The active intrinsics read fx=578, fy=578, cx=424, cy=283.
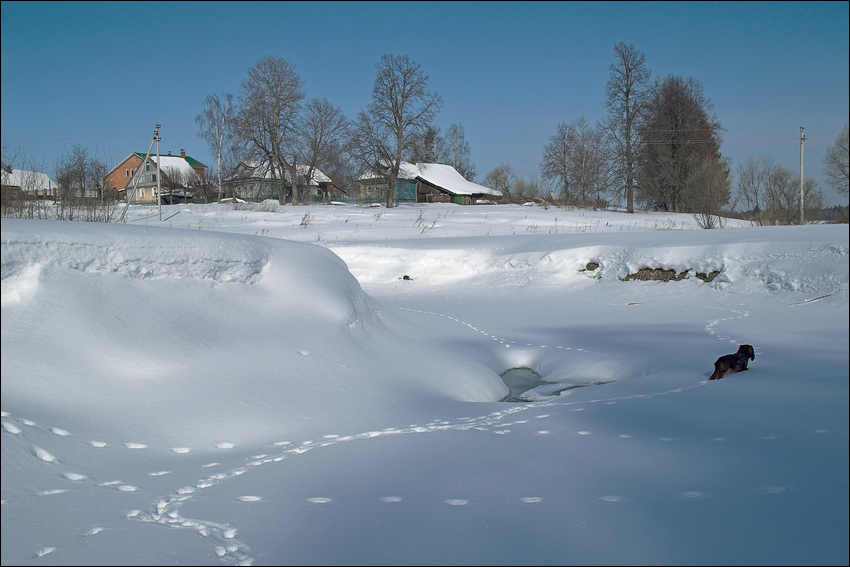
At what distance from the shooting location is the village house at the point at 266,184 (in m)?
41.0

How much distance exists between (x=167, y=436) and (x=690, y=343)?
249 inches

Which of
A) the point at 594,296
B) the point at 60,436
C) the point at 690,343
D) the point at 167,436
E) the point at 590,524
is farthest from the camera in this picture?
the point at 594,296

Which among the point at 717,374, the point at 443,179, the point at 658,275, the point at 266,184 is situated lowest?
the point at 717,374

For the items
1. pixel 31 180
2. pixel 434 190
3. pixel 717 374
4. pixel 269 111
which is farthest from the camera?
pixel 434 190

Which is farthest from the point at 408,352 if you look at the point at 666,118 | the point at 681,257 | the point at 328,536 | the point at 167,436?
the point at 666,118

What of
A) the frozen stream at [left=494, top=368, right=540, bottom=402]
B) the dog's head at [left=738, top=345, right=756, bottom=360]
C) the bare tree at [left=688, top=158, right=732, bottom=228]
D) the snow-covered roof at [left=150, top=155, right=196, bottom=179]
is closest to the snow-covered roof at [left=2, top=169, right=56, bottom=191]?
the frozen stream at [left=494, top=368, right=540, bottom=402]

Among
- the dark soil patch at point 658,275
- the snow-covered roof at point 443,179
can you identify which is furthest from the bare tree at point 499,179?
the dark soil patch at point 658,275

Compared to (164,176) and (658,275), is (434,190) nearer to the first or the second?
(164,176)

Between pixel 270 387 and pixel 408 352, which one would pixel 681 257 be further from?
pixel 270 387

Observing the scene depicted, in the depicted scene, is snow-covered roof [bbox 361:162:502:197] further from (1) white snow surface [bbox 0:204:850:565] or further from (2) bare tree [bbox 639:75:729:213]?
(1) white snow surface [bbox 0:204:850:565]

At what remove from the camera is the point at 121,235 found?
356 centimetres

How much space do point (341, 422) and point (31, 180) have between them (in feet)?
18.8

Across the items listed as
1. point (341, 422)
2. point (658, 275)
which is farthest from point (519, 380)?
point (658, 275)

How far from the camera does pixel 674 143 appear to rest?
42.0 m
